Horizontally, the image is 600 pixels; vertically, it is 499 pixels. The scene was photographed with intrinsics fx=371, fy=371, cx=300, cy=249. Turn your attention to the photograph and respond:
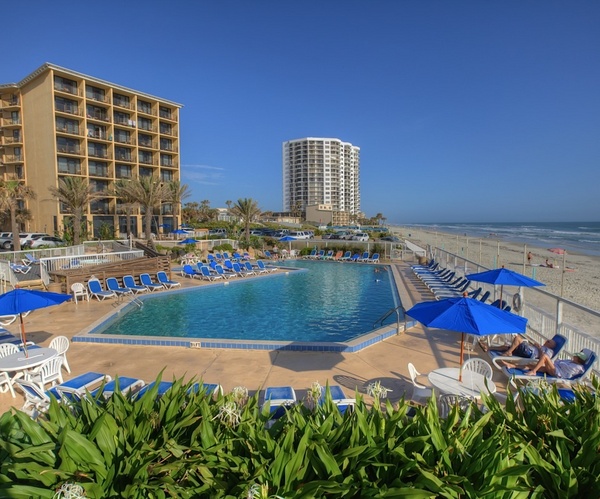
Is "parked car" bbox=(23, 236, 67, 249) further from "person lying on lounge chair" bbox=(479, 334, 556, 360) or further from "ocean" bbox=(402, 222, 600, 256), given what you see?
"person lying on lounge chair" bbox=(479, 334, 556, 360)

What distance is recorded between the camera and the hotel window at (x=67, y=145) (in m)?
37.2

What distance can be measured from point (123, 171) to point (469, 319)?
45.9 metres

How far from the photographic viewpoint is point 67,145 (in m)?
38.1

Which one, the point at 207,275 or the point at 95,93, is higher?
the point at 95,93

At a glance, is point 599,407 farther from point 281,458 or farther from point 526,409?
point 281,458

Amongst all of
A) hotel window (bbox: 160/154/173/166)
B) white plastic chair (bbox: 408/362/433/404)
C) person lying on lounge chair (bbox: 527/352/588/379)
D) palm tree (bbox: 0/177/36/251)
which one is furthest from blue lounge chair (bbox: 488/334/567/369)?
hotel window (bbox: 160/154/173/166)

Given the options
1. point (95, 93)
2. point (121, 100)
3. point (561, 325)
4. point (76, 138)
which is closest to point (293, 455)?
point (561, 325)

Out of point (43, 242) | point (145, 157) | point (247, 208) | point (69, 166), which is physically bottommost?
point (43, 242)

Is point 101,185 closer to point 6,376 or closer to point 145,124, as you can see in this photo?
point 145,124

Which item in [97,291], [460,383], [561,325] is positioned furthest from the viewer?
[97,291]

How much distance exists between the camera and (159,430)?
2994 mm

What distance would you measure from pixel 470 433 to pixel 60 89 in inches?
1819

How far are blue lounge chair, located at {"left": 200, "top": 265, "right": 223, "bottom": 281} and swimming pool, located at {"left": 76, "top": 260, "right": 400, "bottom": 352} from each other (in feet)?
3.12

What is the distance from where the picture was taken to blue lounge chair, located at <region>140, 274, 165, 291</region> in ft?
51.8
